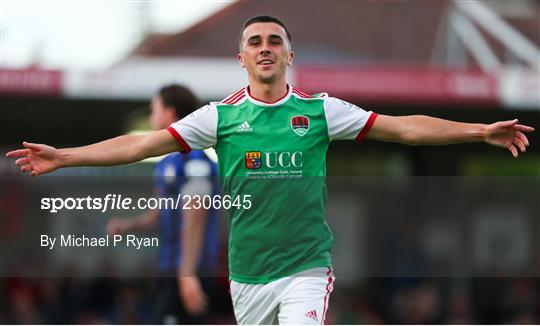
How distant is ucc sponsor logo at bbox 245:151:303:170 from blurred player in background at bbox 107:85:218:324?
1579 millimetres

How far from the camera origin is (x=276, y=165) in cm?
677

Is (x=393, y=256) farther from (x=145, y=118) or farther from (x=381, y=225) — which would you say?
(x=145, y=118)

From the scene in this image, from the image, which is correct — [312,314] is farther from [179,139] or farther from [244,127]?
[179,139]

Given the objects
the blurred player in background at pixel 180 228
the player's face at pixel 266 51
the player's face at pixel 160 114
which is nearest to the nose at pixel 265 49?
the player's face at pixel 266 51

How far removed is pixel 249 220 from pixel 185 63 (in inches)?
414

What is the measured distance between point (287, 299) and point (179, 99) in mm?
2525

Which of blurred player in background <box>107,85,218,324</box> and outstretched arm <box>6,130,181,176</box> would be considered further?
blurred player in background <box>107,85,218,324</box>

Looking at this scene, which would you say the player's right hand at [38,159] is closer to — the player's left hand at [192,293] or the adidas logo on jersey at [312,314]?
the adidas logo on jersey at [312,314]

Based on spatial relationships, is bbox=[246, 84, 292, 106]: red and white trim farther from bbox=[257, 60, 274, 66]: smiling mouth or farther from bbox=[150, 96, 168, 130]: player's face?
bbox=[150, 96, 168, 130]: player's face

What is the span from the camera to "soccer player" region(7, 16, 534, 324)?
6809mm

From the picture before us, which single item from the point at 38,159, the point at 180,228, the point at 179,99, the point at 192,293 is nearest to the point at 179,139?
the point at 38,159

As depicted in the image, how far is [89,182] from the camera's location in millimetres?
12023

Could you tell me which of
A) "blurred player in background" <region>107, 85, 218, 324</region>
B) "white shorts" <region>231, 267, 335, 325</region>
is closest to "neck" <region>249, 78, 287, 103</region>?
"white shorts" <region>231, 267, 335, 325</region>

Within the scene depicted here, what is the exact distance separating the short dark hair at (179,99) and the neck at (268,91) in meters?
1.99
